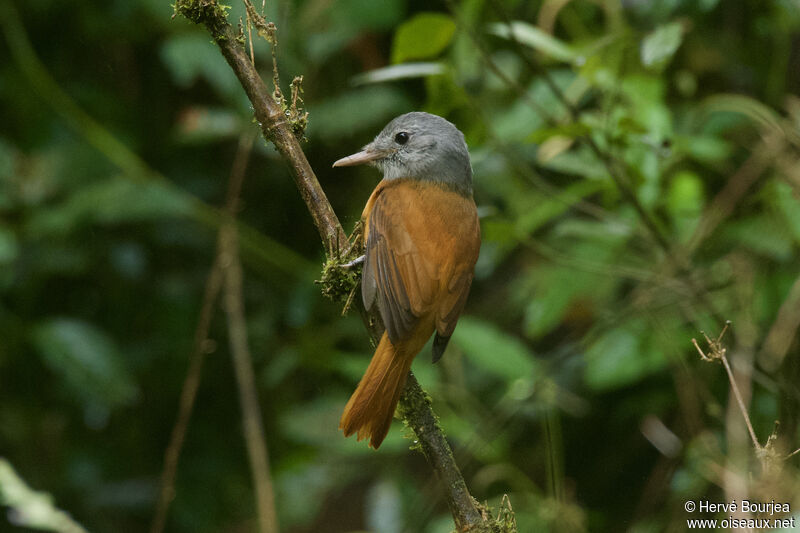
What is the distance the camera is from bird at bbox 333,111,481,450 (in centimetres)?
201

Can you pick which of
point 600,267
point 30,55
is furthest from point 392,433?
point 30,55

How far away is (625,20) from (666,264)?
114cm

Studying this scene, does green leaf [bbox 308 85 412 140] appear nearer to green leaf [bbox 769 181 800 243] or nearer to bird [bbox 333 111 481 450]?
bird [bbox 333 111 481 450]

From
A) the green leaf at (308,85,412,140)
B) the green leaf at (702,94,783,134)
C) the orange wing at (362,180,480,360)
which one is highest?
the green leaf at (308,85,412,140)

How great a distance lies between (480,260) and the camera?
151 inches

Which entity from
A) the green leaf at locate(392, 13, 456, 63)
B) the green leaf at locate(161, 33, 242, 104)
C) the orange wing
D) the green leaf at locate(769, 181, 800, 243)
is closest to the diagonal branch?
the orange wing

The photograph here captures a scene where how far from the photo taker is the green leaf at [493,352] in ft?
10.6

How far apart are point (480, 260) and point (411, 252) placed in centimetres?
166

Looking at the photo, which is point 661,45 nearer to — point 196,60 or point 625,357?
point 625,357

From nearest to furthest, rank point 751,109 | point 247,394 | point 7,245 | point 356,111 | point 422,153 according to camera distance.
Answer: point 422,153 < point 751,109 < point 247,394 < point 7,245 < point 356,111

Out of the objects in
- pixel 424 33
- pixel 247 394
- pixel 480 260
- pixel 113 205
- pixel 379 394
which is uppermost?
pixel 113 205

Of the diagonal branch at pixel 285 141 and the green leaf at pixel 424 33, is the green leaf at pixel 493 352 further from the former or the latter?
the diagonal branch at pixel 285 141

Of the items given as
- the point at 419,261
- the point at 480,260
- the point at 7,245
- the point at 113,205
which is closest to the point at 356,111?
the point at 480,260

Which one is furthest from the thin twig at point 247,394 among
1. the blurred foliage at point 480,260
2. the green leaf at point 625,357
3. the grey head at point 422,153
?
the green leaf at point 625,357
